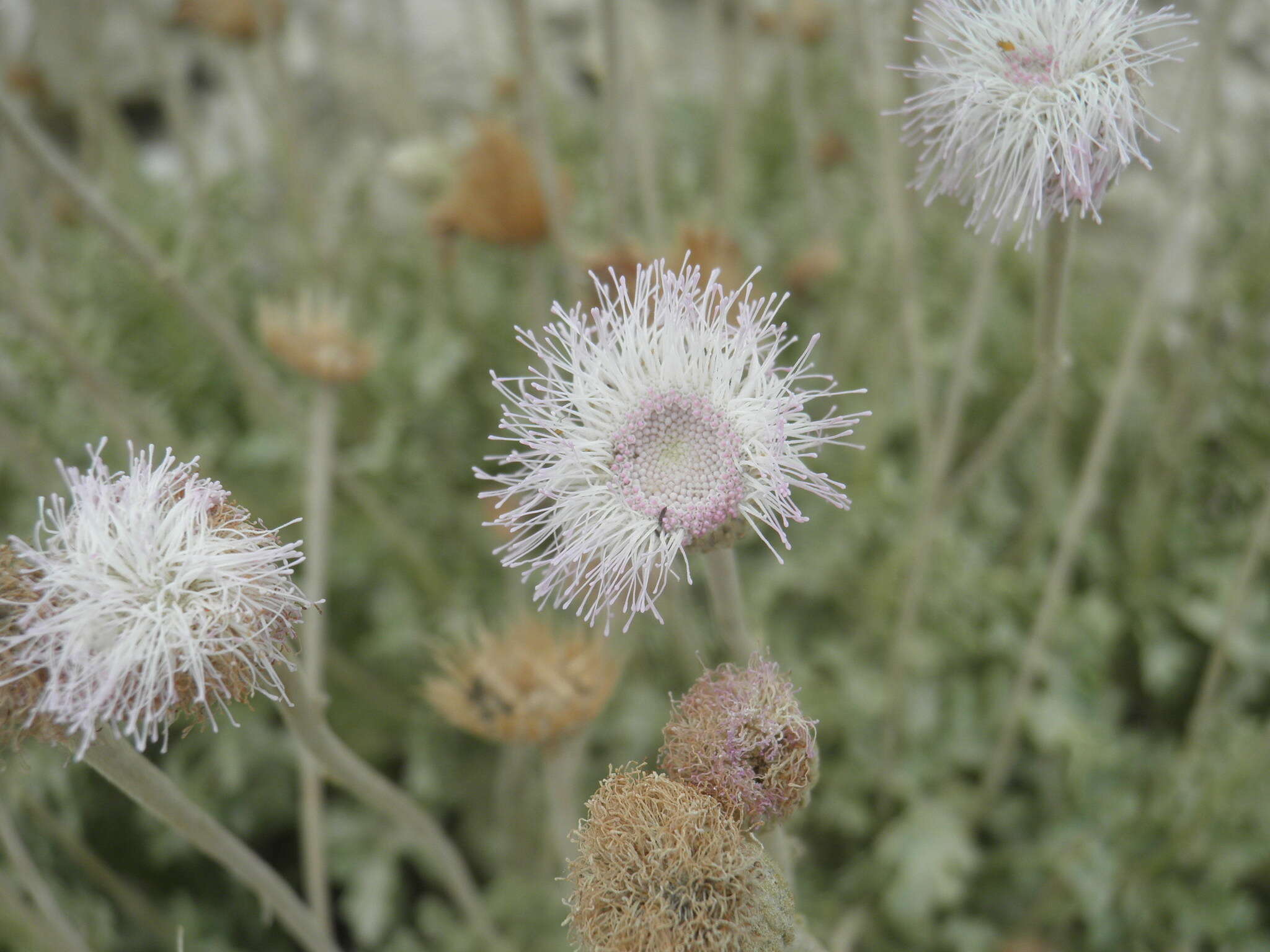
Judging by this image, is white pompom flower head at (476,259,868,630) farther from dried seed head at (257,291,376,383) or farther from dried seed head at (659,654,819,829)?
dried seed head at (257,291,376,383)

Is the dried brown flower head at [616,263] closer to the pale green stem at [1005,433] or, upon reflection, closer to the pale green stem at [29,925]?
the pale green stem at [1005,433]

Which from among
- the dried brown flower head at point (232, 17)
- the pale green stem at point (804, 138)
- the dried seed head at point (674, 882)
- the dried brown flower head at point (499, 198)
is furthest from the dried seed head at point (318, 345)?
the dried seed head at point (674, 882)

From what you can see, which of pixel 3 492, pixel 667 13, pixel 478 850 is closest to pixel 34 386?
pixel 3 492

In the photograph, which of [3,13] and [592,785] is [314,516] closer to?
[592,785]

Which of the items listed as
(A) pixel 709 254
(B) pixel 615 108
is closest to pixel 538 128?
(B) pixel 615 108

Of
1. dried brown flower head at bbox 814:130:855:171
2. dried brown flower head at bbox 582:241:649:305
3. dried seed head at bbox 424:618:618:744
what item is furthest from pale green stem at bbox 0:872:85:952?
dried brown flower head at bbox 814:130:855:171
